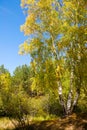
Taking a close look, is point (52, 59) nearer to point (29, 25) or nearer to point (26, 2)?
point (29, 25)

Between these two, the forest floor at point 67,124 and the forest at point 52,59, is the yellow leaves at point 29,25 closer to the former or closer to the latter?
the forest at point 52,59

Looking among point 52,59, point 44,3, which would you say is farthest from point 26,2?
point 52,59

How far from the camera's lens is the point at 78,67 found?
1634 centimetres

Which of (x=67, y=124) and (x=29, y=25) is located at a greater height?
(x=29, y=25)

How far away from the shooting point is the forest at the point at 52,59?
16.1 meters

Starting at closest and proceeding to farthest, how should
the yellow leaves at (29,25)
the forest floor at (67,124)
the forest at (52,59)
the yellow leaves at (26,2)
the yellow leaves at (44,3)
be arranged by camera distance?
1. the forest floor at (67,124)
2. the forest at (52,59)
3. the yellow leaves at (44,3)
4. the yellow leaves at (29,25)
5. the yellow leaves at (26,2)

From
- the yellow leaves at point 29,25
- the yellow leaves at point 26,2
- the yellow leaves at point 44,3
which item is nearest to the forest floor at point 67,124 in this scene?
the yellow leaves at point 29,25

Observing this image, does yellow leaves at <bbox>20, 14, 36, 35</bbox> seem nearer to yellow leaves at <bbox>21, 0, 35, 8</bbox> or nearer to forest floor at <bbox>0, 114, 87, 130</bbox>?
yellow leaves at <bbox>21, 0, 35, 8</bbox>

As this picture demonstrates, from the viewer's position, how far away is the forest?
633 inches

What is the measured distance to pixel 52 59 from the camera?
63.9 feet

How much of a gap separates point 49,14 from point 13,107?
7.46 meters

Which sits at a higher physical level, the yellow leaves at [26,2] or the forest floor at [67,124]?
the yellow leaves at [26,2]

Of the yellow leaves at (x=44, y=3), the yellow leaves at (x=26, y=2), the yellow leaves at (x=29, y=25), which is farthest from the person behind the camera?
the yellow leaves at (x=26, y=2)

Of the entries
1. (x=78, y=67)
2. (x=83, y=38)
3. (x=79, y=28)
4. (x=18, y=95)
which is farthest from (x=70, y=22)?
(x=18, y=95)
